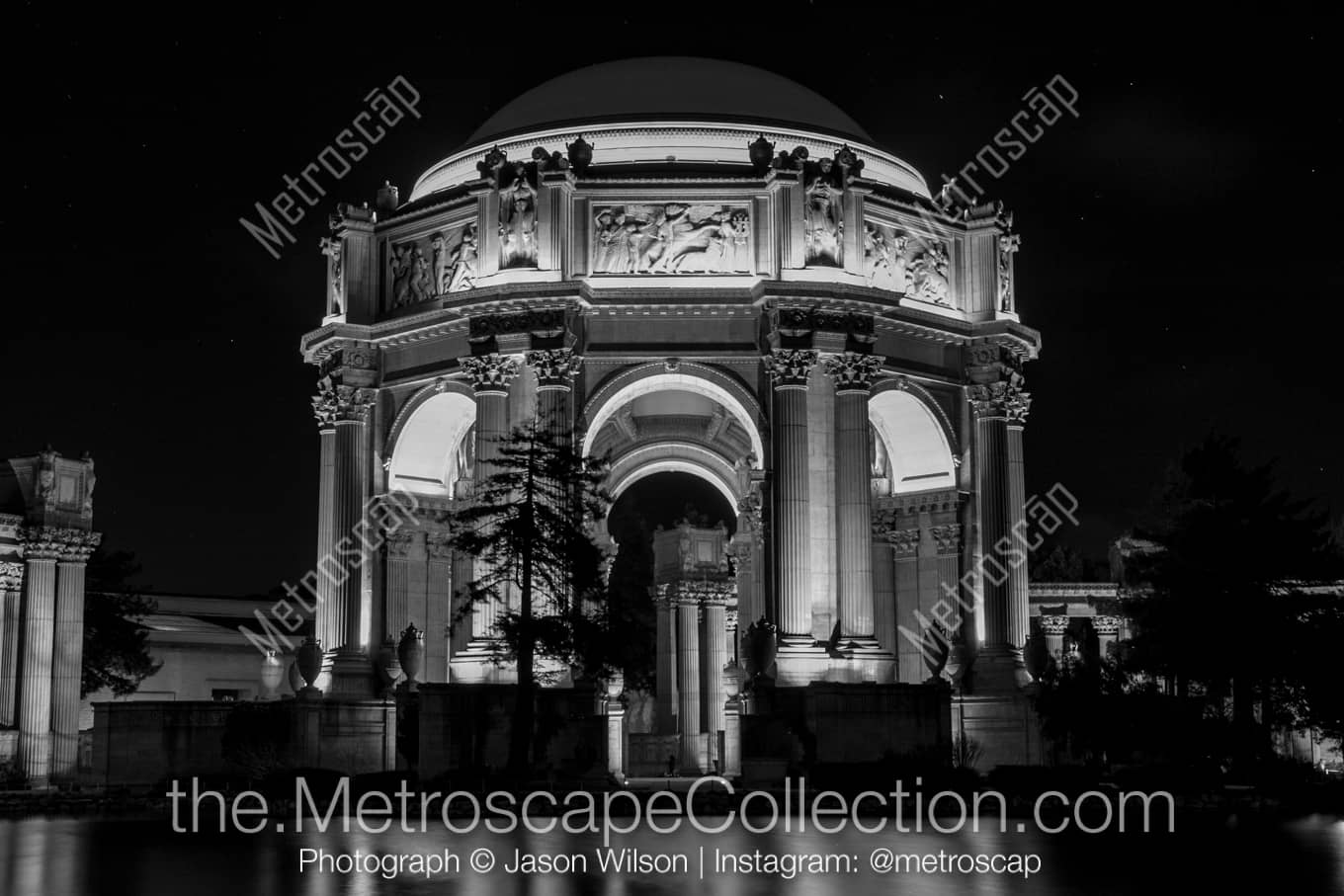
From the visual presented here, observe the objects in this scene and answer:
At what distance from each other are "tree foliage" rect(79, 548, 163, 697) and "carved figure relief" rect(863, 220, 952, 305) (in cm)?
3404

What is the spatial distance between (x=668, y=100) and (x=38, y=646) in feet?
85.4

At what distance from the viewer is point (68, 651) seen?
55.2m

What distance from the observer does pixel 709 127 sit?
53594mm

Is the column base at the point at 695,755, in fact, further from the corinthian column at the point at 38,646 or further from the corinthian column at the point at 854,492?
the corinthian column at the point at 38,646

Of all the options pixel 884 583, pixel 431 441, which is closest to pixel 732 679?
pixel 884 583

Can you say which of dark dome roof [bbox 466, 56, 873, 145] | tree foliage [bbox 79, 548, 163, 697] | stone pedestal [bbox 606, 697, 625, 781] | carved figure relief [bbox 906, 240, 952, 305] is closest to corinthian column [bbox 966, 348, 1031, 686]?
carved figure relief [bbox 906, 240, 952, 305]

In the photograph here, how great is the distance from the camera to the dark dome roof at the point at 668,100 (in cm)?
5438

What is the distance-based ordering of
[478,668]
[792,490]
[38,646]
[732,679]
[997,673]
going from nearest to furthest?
[478,668]
[792,490]
[997,673]
[732,679]
[38,646]

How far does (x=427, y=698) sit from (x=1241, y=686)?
21170 millimetres

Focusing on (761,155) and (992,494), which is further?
(992,494)

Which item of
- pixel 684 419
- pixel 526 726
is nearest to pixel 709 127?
pixel 684 419

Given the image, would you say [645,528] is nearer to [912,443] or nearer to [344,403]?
[912,443]

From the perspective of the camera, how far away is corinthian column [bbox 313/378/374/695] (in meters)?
53.6

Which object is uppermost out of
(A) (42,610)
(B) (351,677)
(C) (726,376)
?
(C) (726,376)
